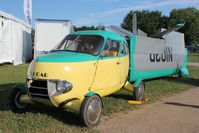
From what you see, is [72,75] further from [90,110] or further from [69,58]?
[90,110]

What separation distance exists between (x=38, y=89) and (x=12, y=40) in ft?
44.5

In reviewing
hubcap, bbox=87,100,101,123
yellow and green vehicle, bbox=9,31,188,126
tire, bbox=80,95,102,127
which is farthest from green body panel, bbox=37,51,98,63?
hubcap, bbox=87,100,101,123

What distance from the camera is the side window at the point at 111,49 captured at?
15.8ft

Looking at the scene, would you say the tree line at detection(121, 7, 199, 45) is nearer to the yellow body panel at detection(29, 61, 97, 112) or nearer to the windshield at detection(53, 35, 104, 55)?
the windshield at detection(53, 35, 104, 55)

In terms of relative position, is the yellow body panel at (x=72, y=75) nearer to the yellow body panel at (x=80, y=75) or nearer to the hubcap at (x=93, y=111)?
the yellow body panel at (x=80, y=75)

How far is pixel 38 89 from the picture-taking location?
3.89 metres

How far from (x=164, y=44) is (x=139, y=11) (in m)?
50.0

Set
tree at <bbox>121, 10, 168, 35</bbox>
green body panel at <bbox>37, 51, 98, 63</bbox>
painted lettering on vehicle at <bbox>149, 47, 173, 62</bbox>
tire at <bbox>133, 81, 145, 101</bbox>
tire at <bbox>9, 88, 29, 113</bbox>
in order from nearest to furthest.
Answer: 1. green body panel at <bbox>37, 51, 98, 63</bbox>
2. tire at <bbox>9, 88, 29, 113</bbox>
3. tire at <bbox>133, 81, 145, 101</bbox>
4. painted lettering on vehicle at <bbox>149, 47, 173, 62</bbox>
5. tree at <bbox>121, 10, 168, 35</bbox>

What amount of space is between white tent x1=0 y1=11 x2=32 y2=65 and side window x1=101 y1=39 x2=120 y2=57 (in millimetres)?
11995

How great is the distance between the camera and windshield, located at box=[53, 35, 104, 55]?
4.58 m

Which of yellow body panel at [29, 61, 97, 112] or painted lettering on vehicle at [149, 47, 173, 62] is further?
painted lettering on vehicle at [149, 47, 173, 62]

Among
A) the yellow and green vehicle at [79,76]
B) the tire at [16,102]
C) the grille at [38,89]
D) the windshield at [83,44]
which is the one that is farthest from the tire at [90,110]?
the tire at [16,102]

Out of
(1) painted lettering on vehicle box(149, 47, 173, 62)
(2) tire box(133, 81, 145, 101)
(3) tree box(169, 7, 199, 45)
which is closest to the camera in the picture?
(2) tire box(133, 81, 145, 101)

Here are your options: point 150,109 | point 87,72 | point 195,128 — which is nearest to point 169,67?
point 150,109
